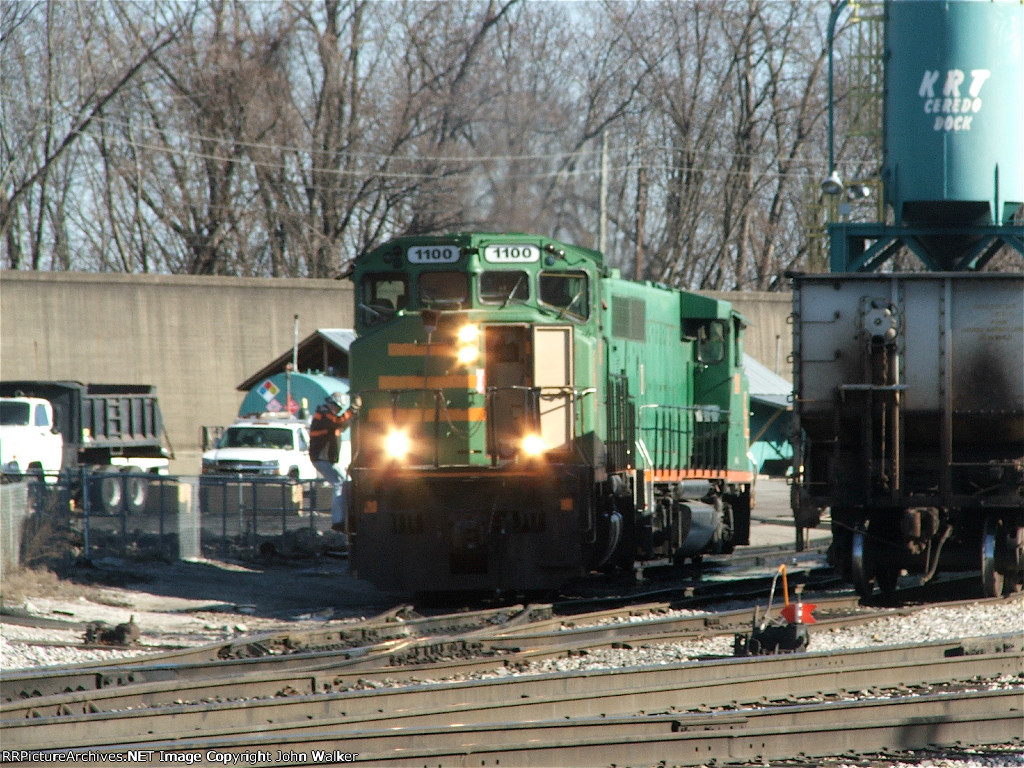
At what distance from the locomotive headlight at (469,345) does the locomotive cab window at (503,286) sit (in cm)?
37

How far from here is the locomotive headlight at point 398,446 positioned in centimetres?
1290

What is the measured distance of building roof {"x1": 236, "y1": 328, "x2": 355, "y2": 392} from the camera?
111 feet

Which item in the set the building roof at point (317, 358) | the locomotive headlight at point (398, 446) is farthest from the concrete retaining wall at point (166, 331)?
the locomotive headlight at point (398, 446)

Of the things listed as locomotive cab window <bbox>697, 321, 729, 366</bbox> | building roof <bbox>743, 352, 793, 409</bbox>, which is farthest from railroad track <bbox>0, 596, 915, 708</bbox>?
building roof <bbox>743, 352, 793, 409</bbox>

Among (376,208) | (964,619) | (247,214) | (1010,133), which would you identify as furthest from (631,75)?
(964,619)

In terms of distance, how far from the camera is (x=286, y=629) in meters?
12.4

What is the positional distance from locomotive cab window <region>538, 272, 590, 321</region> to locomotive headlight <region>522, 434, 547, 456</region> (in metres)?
1.34

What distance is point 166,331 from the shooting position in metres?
36.0

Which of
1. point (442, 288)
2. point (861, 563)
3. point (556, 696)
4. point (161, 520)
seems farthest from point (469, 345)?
point (161, 520)

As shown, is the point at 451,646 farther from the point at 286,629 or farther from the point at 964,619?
the point at 964,619

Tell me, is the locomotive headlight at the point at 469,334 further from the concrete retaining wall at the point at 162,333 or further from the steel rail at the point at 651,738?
the concrete retaining wall at the point at 162,333

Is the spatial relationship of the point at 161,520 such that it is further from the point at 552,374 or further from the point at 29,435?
the point at 29,435

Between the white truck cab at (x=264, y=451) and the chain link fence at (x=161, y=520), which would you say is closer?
the chain link fence at (x=161, y=520)

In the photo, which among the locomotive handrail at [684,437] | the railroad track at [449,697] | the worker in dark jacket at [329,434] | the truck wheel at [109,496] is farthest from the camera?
the truck wheel at [109,496]
